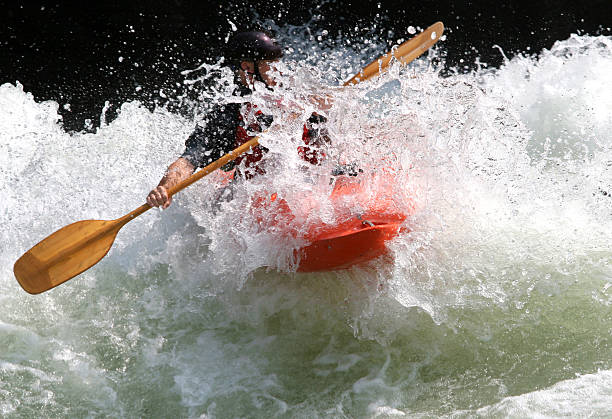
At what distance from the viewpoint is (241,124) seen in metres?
2.57

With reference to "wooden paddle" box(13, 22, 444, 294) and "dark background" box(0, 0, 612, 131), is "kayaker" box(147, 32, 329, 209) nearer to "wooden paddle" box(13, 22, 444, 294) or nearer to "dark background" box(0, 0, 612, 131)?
"wooden paddle" box(13, 22, 444, 294)

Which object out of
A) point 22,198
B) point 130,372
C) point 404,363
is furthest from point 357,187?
point 22,198

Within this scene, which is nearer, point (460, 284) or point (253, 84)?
point (460, 284)

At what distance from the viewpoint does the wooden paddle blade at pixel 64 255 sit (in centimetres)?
247

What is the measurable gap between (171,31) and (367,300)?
3972 millimetres

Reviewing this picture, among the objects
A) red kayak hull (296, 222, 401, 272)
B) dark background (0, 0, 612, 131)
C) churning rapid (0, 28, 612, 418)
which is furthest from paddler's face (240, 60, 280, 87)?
dark background (0, 0, 612, 131)

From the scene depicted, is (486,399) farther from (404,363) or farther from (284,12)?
(284,12)

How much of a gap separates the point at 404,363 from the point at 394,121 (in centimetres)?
98

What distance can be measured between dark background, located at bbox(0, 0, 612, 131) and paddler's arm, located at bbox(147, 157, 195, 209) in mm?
2979

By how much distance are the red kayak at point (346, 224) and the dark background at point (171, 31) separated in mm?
3370

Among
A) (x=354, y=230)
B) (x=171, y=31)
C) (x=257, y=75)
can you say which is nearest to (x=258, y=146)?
(x=257, y=75)

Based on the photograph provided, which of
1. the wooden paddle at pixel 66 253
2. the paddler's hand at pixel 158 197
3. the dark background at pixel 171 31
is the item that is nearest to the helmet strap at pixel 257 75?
the wooden paddle at pixel 66 253

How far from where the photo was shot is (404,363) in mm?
2318

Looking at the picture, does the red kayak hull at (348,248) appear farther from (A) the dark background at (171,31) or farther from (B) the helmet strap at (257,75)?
(A) the dark background at (171,31)
